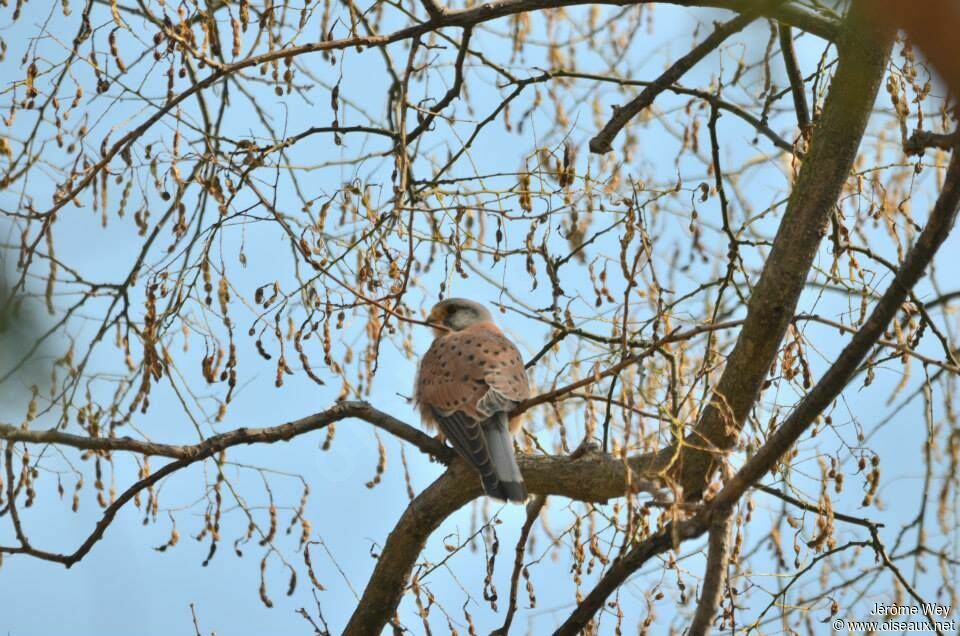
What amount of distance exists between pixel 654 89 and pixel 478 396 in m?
1.39

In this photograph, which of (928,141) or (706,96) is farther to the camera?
(706,96)

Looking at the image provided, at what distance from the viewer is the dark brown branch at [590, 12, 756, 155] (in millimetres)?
3535

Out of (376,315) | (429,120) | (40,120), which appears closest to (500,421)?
(376,315)

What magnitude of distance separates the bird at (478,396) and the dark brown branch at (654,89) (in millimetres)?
826

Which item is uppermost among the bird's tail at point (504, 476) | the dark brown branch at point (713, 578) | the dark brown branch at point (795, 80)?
the dark brown branch at point (795, 80)

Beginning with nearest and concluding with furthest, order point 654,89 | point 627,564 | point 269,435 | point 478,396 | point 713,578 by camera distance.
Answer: point 713,578, point 627,564, point 269,435, point 654,89, point 478,396

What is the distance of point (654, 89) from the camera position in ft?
11.7

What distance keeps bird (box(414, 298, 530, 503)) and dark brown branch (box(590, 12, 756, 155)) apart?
826mm

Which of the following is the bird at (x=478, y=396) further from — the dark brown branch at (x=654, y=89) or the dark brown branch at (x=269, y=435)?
the dark brown branch at (x=654, y=89)

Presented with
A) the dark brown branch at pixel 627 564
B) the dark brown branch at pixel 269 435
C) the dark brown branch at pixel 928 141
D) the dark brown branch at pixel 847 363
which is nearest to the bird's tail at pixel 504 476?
the dark brown branch at pixel 269 435

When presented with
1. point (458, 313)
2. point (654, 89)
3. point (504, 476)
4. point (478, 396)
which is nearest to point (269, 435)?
point (504, 476)

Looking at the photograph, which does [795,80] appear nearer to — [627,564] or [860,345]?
[860,345]

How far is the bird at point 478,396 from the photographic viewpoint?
3.54 metres

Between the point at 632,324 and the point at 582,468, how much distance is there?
67 cm
